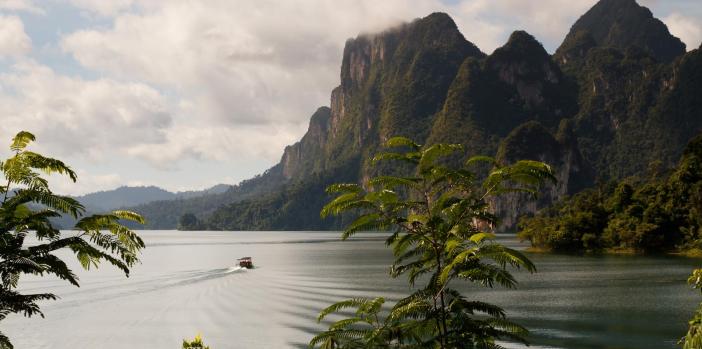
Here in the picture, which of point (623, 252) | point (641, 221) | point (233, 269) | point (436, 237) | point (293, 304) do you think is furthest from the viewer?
point (641, 221)

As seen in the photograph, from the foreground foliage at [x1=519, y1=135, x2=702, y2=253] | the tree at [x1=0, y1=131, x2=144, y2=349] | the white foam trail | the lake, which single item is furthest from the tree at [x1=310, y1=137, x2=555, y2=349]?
the foreground foliage at [x1=519, y1=135, x2=702, y2=253]

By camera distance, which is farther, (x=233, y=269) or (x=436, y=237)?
(x=233, y=269)

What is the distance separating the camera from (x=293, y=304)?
53.3 m

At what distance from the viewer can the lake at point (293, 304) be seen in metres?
37.9

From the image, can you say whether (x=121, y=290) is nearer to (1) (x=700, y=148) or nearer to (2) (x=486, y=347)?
(2) (x=486, y=347)

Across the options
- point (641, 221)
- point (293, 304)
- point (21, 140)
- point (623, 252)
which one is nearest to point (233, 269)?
point (293, 304)

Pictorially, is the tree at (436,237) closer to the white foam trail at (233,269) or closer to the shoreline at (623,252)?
the white foam trail at (233,269)

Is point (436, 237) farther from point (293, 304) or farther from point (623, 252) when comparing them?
point (623, 252)

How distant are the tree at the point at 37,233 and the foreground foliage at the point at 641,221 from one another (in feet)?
278

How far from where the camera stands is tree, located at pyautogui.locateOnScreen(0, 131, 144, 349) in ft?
31.6

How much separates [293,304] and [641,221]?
209 feet

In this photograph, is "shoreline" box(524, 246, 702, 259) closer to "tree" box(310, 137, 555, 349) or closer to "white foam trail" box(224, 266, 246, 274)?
"white foam trail" box(224, 266, 246, 274)

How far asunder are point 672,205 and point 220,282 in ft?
210

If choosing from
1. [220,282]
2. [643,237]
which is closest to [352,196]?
[220,282]
